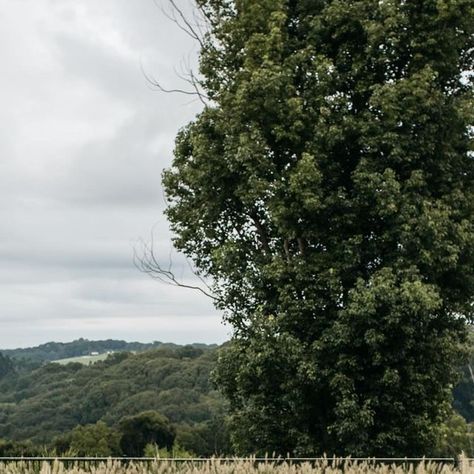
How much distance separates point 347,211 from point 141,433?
61.3m

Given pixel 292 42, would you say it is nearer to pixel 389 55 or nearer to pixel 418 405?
pixel 389 55

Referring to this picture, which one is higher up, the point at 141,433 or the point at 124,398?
the point at 124,398

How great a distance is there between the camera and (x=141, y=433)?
3105 inches

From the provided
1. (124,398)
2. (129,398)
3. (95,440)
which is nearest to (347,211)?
(95,440)

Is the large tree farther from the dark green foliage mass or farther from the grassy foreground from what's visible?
the dark green foliage mass

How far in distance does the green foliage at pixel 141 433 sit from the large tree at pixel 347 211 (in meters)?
56.3

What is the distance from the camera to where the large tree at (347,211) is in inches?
829

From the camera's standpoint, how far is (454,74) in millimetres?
23828

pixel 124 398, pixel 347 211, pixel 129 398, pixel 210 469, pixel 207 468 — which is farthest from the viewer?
pixel 124 398

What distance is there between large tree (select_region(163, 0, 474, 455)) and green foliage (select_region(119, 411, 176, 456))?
5634cm

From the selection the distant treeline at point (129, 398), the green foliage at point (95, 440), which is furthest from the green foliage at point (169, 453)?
the distant treeline at point (129, 398)

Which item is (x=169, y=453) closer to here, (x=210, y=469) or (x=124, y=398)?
(x=210, y=469)

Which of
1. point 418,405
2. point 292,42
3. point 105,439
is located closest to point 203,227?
point 292,42

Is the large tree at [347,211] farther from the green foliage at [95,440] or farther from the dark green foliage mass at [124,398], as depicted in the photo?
the dark green foliage mass at [124,398]
